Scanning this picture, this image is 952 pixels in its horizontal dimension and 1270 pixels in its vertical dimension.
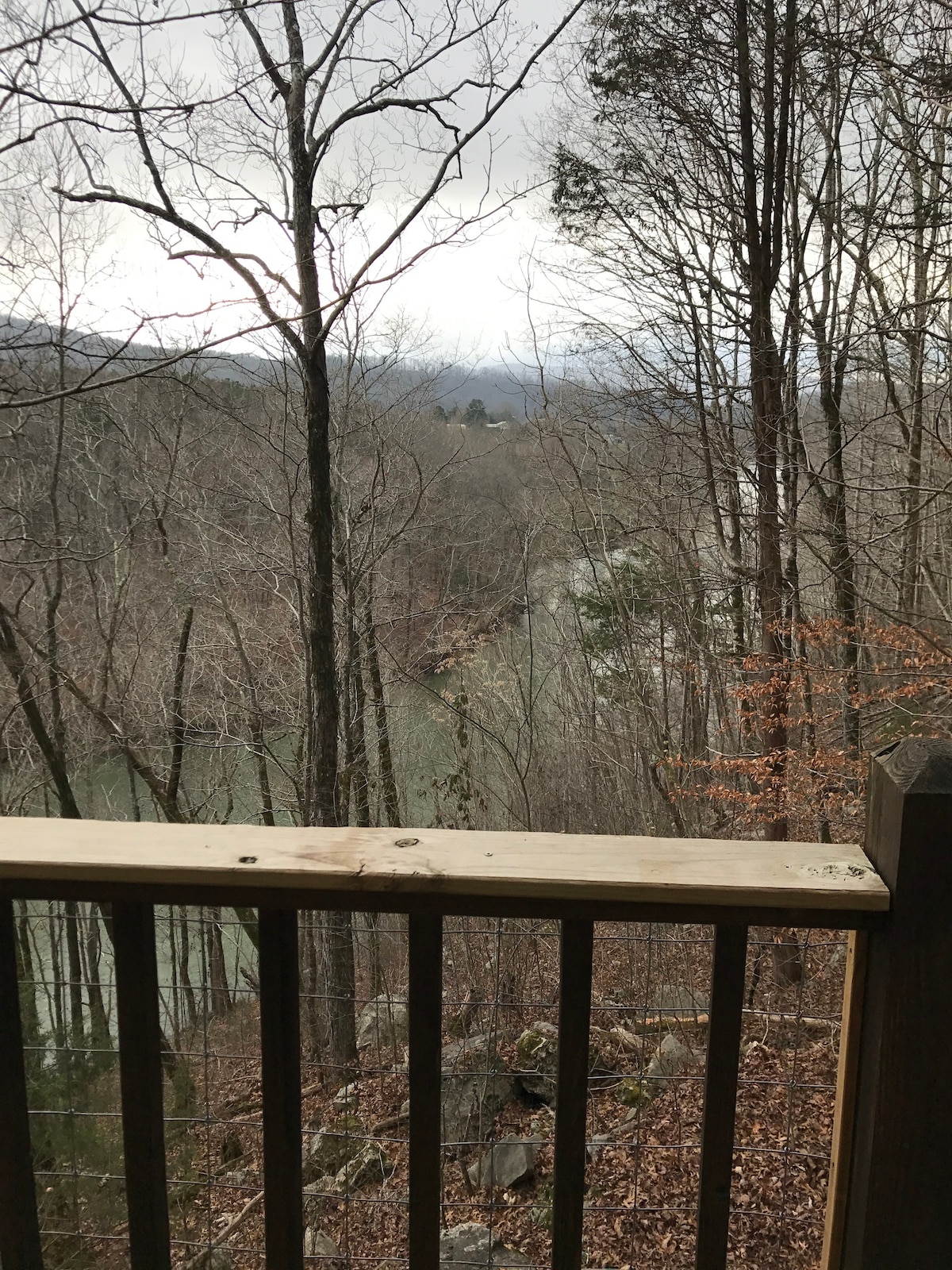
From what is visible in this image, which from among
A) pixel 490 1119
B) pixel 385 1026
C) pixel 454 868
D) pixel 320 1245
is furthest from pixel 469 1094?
pixel 454 868

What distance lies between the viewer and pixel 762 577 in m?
→ 7.82

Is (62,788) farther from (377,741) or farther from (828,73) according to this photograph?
(828,73)

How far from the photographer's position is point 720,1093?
1.02 meters

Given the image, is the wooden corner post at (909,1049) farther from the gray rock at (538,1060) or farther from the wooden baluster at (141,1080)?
the gray rock at (538,1060)

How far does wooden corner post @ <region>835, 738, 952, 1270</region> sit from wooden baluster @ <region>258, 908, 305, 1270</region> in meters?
0.68

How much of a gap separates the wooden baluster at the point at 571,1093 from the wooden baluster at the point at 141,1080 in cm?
51

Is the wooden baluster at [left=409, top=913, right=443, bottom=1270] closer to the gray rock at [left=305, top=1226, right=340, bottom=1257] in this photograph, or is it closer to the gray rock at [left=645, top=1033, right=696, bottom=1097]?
the gray rock at [left=305, top=1226, right=340, bottom=1257]

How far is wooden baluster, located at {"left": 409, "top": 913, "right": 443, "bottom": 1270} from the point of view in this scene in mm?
1009

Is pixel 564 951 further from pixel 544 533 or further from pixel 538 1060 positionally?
pixel 544 533

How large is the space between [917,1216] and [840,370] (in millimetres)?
7791

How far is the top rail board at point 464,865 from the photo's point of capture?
924mm

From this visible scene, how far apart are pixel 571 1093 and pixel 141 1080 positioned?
0.54 metres

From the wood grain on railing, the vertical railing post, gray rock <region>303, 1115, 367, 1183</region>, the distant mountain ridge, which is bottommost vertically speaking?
gray rock <region>303, 1115, 367, 1183</region>

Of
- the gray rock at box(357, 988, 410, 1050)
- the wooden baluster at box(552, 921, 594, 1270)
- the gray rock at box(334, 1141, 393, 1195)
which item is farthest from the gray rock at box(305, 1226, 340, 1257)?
the wooden baluster at box(552, 921, 594, 1270)
